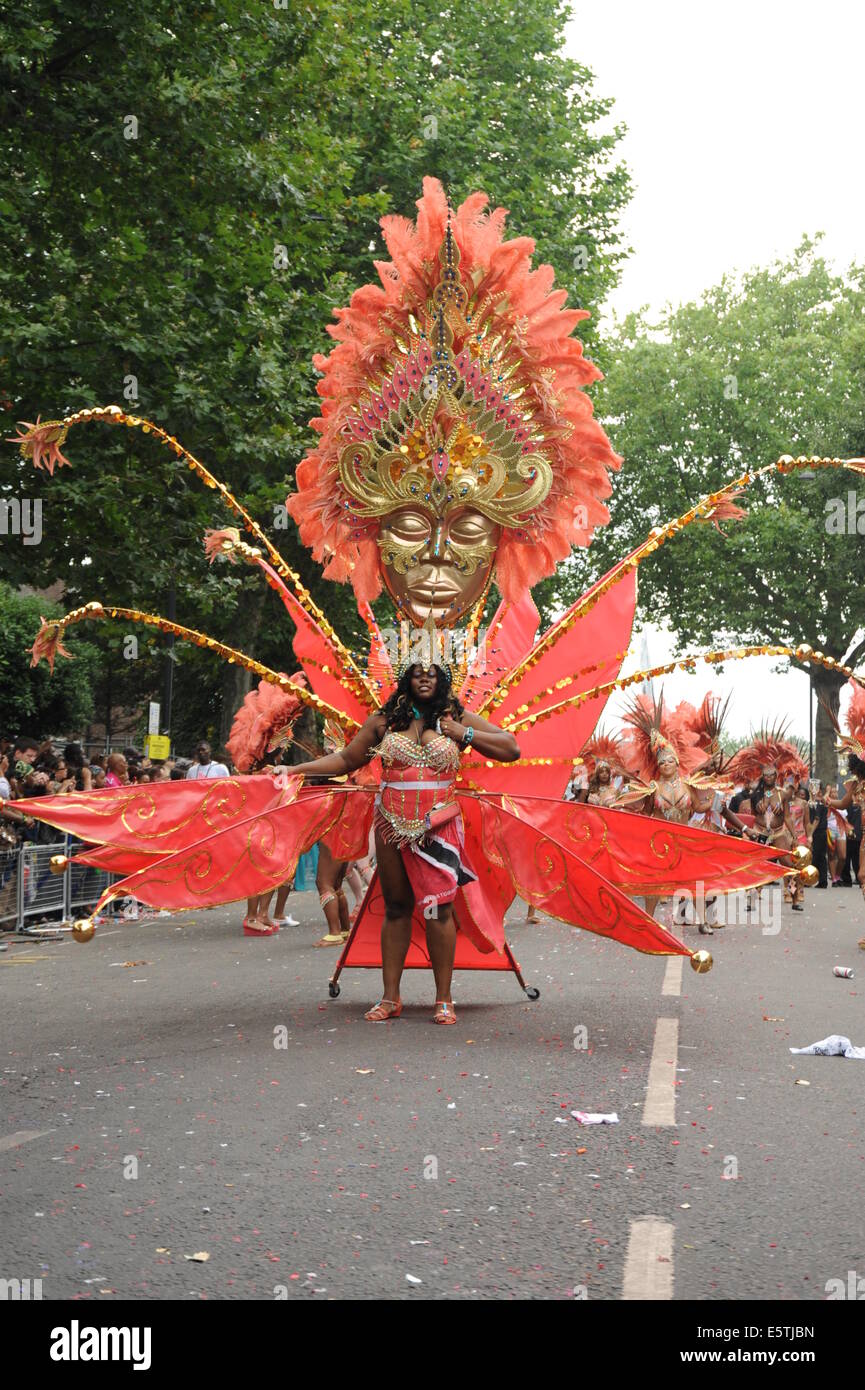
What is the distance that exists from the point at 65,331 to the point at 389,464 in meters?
8.08

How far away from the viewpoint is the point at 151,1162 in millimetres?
5559

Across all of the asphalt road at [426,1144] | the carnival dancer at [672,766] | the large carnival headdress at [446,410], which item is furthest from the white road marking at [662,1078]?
the carnival dancer at [672,766]

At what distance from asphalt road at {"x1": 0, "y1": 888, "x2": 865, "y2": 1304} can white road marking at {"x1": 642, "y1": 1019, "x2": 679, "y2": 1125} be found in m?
0.02

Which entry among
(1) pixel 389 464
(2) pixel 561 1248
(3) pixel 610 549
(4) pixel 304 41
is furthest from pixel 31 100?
(3) pixel 610 549

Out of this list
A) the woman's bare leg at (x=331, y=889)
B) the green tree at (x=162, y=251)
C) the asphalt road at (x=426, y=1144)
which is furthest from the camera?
the green tree at (x=162, y=251)

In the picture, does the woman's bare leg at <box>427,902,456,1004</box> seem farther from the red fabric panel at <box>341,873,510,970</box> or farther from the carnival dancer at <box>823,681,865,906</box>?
the carnival dancer at <box>823,681,865,906</box>

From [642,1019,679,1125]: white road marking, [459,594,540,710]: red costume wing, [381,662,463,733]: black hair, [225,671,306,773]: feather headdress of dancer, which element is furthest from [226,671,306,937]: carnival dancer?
[642,1019,679,1125]: white road marking

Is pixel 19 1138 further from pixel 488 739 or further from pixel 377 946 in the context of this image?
pixel 377 946

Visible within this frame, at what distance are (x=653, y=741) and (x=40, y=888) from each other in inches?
243

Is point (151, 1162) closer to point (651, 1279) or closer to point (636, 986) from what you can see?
point (651, 1279)

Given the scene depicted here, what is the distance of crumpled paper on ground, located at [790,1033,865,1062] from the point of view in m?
7.99

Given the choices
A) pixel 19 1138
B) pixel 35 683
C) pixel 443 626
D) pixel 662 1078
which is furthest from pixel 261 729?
pixel 35 683

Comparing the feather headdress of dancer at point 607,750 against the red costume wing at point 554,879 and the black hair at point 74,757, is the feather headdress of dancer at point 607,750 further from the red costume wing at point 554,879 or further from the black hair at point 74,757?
the red costume wing at point 554,879

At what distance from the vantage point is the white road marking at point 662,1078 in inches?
250
